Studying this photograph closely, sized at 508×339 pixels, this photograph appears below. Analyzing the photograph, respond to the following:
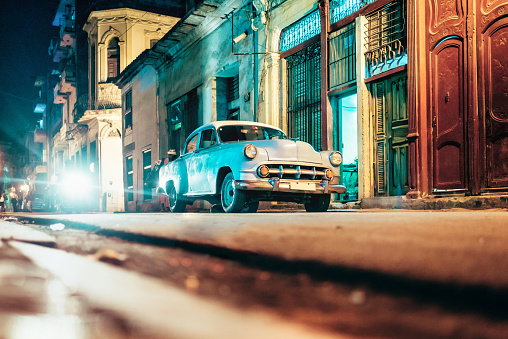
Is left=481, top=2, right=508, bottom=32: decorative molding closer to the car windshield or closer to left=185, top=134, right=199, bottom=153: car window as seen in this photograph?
the car windshield

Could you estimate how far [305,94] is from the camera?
14109 mm

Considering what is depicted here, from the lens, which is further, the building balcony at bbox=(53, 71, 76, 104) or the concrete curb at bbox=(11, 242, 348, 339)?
the building balcony at bbox=(53, 71, 76, 104)

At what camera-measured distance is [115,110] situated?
30.7 meters

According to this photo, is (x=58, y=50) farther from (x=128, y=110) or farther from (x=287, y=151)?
(x=287, y=151)

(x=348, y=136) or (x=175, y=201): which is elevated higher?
(x=348, y=136)

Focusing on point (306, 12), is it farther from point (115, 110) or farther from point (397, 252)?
point (115, 110)

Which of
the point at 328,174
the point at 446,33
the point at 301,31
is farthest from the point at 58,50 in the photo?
the point at 328,174

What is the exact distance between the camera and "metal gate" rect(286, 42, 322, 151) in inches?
537

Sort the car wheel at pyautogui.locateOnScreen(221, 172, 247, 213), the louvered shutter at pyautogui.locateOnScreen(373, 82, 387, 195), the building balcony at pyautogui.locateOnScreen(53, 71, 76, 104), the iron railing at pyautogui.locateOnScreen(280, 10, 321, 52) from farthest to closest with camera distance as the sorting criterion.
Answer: the building balcony at pyautogui.locateOnScreen(53, 71, 76, 104) → the iron railing at pyautogui.locateOnScreen(280, 10, 321, 52) → the louvered shutter at pyautogui.locateOnScreen(373, 82, 387, 195) → the car wheel at pyautogui.locateOnScreen(221, 172, 247, 213)

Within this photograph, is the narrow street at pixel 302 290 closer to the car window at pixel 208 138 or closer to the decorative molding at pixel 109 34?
the car window at pixel 208 138

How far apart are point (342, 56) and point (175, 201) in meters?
5.54

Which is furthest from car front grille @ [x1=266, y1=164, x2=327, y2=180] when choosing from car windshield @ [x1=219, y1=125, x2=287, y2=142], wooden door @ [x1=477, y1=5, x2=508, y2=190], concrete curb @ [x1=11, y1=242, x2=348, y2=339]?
concrete curb @ [x1=11, y1=242, x2=348, y2=339]

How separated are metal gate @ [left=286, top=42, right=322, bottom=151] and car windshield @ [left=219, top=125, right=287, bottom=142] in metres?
3.99

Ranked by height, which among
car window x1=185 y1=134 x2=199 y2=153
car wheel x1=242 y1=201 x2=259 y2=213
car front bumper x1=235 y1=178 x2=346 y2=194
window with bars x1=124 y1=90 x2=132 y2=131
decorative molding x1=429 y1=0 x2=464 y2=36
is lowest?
car wheel x1=242 y1=201 x2=259 y2=213
